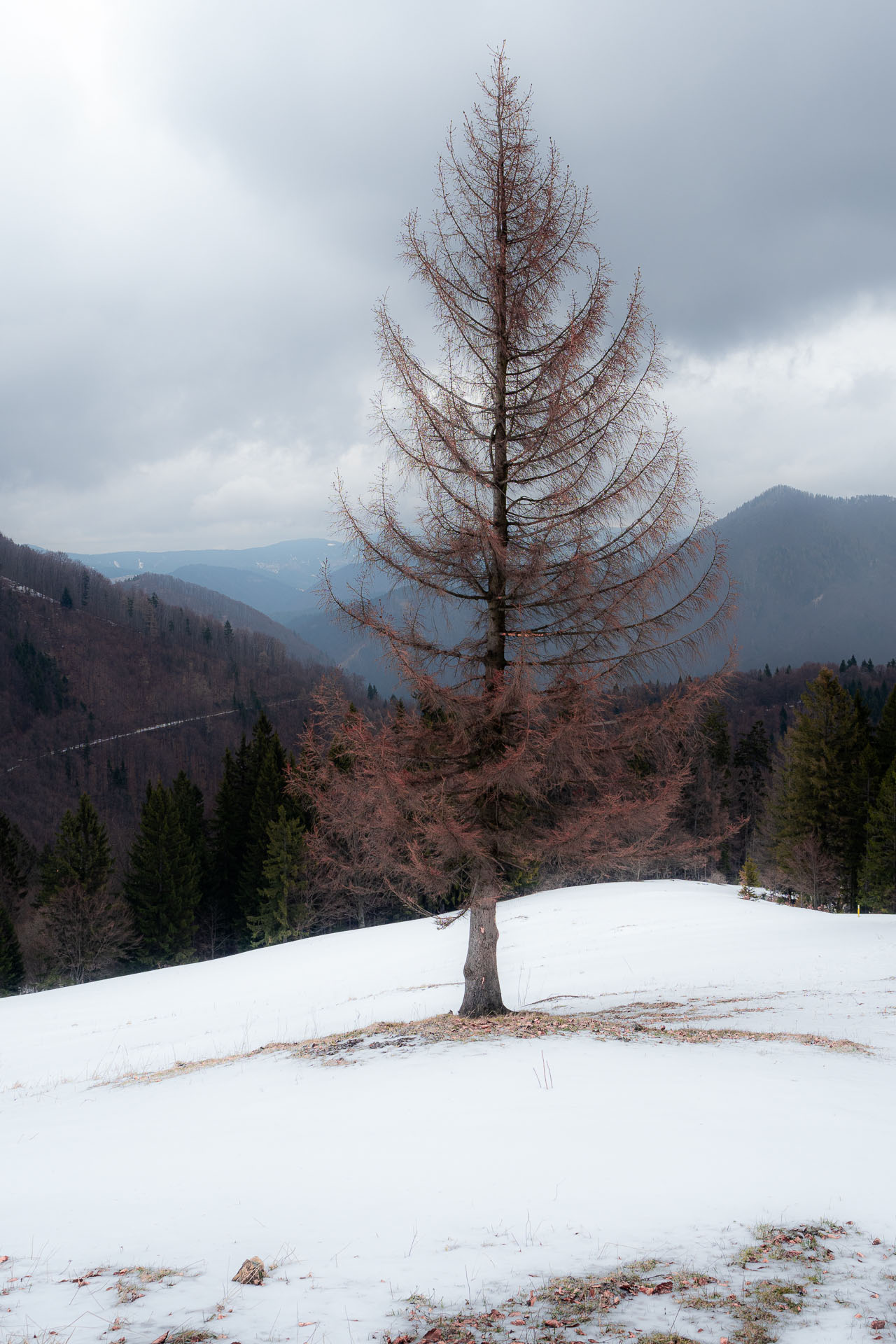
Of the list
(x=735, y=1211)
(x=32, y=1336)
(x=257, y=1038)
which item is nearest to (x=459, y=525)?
(x=735, y=1211)

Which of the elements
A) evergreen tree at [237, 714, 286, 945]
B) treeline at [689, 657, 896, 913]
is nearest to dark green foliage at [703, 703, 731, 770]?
treeline at [689, 657, 896, 913]

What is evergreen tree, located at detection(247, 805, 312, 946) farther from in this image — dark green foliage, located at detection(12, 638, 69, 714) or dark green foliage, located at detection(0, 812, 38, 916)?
dark green foliage, located at detection(12, 638, 69, 714)

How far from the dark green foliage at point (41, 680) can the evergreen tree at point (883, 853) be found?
15214 cm

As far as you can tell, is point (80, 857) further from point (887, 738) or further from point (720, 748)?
point (720, 748)

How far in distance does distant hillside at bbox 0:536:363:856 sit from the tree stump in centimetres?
10114

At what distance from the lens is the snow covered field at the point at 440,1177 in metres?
3.86

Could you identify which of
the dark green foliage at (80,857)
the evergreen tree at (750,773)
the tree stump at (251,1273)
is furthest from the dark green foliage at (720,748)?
the tree stump at (251,1273)

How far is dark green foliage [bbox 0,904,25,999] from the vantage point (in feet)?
Answer: 130

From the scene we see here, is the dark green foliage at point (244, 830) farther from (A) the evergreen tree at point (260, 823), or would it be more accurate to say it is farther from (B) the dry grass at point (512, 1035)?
(B) the dry grass at point (512, 1035)

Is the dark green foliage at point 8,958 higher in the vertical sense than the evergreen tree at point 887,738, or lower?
lower

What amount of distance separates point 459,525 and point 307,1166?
6.73m

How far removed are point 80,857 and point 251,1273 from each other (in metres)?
41.2

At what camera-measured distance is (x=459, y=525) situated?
948 centimetres

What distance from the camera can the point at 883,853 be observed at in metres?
32.8
